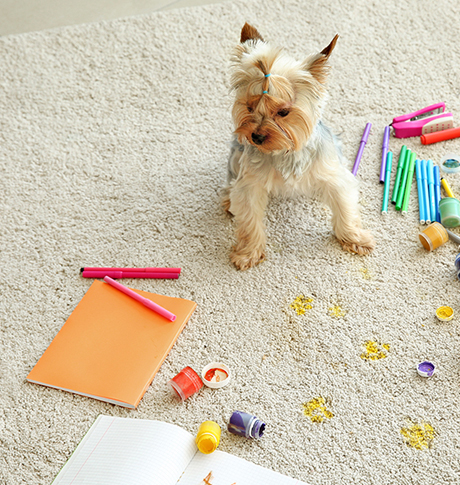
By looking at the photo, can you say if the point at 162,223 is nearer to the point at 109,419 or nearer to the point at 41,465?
the point at 109,419

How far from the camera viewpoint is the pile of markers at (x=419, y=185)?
1.81 m

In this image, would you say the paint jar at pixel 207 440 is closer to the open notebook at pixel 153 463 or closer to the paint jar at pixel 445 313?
the open notebook at pixel 153 463

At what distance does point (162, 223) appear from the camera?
1896mm

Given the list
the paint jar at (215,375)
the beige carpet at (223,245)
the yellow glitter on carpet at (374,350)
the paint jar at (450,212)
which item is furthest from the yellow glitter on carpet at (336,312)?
the paint jar at (450,212)

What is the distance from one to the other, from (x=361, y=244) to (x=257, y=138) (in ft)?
1.71

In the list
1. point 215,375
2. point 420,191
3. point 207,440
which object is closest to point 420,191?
point 420,191

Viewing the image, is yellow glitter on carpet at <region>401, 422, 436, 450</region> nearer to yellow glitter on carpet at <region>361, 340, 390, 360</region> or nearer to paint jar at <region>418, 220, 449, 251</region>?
yellow glitter on carpet at <region>361, 340, 390, 360</region>

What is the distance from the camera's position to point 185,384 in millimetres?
1445

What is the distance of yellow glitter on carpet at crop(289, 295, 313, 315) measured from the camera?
1630 millimetres

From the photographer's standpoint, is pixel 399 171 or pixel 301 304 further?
pixel 399 171

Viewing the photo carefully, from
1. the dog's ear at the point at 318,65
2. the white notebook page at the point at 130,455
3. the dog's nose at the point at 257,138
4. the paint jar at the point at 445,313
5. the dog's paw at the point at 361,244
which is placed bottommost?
the white notebook page at the point at 130,455

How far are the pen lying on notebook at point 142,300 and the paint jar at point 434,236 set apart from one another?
0.81 m

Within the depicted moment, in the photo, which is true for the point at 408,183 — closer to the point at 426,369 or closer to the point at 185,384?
the point at 426,369

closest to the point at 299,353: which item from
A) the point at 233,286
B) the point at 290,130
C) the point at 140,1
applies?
the point at 233,286
